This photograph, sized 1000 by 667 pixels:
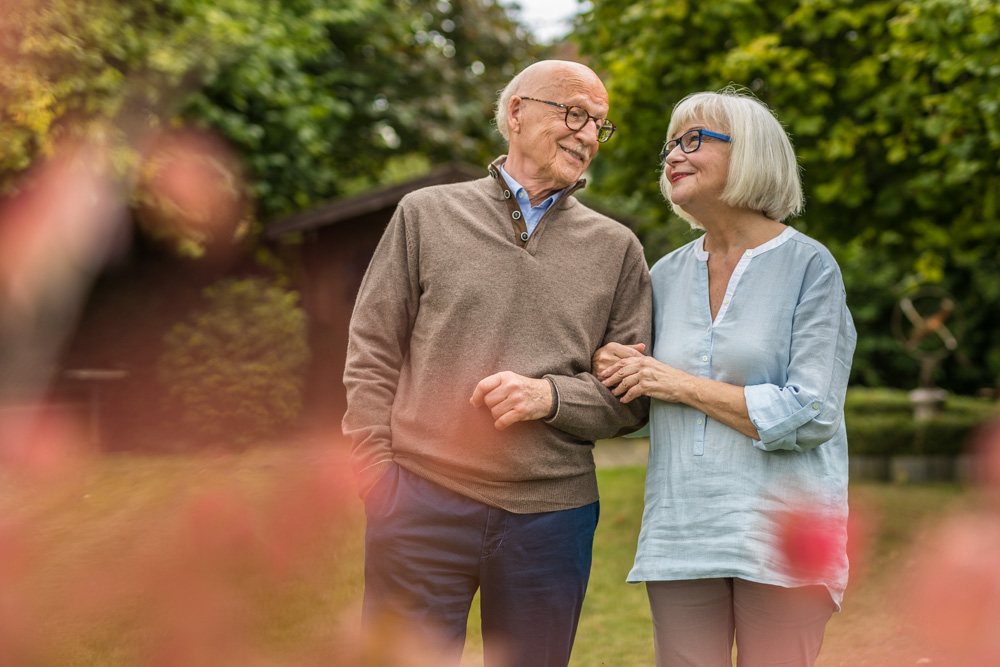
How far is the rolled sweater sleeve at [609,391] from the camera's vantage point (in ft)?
8.47

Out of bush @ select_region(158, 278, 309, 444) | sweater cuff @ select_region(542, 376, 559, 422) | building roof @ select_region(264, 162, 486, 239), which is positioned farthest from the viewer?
building roof @ select_region(264, 162, 486, 239)

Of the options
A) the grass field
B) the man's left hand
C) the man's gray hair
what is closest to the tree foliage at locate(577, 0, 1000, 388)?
the grass field

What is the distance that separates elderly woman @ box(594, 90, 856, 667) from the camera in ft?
8.04

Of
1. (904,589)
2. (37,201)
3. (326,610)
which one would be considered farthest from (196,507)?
(37,201)

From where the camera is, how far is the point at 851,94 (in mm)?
7516

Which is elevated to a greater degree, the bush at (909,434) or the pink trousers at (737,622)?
the pink trousers at (737,622)

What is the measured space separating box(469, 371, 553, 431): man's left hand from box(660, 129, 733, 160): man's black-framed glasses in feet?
2.46

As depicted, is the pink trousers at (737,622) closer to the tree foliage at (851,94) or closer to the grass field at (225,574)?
the grass field at (225,574)

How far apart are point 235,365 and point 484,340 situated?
8750mm

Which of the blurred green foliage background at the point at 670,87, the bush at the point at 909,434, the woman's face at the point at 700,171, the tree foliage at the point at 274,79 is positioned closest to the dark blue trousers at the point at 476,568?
the woman's face at the point at 700,171

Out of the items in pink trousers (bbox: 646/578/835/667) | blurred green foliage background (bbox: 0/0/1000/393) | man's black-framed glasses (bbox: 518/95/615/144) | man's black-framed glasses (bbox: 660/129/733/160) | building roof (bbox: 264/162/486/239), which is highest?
blurred green foliage background (bbox: 0/0/1000/393)

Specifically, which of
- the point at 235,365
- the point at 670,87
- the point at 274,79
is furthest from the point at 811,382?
the point at 274,79

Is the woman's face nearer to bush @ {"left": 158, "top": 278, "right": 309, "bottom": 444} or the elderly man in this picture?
the elderly man

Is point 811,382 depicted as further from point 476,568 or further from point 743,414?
point 476,568
